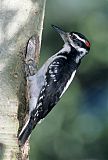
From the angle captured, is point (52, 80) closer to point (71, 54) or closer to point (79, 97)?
point (71, 54)

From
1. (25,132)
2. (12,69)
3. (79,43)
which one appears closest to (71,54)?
(79,43)

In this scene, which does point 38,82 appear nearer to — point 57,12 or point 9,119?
point 9,119

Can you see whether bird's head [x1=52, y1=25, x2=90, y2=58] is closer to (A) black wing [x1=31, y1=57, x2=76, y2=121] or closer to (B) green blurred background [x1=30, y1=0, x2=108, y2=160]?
(A) black wing [x1=31, y1=57, x2=76, y2=121]

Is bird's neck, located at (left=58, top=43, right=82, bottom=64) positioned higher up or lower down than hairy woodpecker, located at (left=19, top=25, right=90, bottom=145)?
lower down

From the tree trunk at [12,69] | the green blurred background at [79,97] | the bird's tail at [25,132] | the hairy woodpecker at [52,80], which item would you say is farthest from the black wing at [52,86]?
the green blurred background at [79,97]

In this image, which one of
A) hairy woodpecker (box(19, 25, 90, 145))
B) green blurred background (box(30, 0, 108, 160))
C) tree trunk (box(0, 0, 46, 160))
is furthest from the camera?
green blurred background (box(30, 0, 108, 160))

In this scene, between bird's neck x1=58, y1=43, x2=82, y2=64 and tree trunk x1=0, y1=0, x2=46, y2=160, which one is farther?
bird's neck x1=58, y1=43, x2=82, y2=64

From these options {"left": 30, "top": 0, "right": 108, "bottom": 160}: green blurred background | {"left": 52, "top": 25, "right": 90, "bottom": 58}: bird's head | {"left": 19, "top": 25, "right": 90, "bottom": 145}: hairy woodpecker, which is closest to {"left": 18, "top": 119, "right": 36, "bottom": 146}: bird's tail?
{"left": 19, "top": 25, "right": 90, "bottom": 145}: hairy woodpecker

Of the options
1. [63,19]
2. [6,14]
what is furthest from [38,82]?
[63,19]
